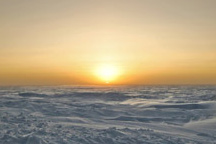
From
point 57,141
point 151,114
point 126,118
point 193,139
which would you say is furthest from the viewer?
point 151,114

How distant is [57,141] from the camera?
6.16m

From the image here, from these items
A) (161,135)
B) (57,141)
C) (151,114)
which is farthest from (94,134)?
(151,114)

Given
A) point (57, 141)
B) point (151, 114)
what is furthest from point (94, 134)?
point (151, 114)

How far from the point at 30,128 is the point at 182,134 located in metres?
5.44

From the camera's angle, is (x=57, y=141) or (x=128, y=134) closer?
(x=57, y=141)

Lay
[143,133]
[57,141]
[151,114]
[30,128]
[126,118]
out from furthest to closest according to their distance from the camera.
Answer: [151,114] < [126,118] < [30,128] < [143,133] < [57,141]

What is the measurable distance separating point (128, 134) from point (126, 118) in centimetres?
381

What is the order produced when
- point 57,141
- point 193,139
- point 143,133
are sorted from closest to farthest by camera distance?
point 57,141
point 193,139
point 143,133

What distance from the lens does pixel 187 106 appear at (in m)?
15.8

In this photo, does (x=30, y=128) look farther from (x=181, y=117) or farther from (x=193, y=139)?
(x=181, y=117)

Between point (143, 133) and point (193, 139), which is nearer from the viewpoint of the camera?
point (193, 139)

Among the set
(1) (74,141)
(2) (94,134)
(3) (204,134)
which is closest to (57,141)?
(1) (74,141)

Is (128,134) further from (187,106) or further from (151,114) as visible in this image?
(187,106)

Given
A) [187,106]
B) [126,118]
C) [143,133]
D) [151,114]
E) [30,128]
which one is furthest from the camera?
[187,106]
